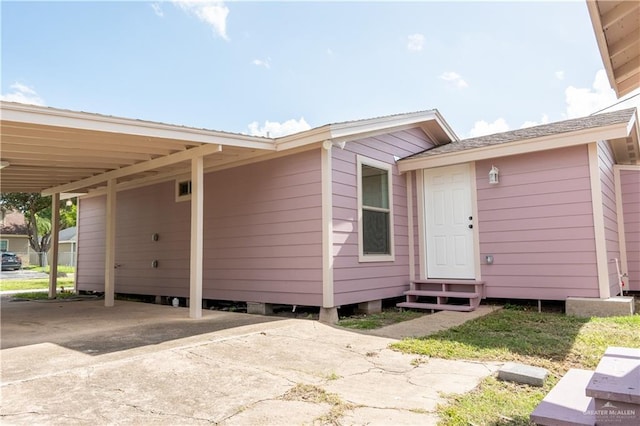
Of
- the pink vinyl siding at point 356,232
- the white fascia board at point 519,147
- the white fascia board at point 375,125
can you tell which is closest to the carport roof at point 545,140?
the white fascia board at point 519,147

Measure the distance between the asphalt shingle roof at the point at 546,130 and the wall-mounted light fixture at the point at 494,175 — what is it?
40 cm

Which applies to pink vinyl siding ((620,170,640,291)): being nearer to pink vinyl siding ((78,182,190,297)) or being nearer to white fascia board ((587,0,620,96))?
white fascia board ((587,0,620,96))

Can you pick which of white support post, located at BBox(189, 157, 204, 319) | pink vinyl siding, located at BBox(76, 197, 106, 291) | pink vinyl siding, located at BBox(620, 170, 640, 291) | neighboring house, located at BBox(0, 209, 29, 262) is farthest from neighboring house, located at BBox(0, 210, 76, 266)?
pink vinyl siding, located at BBox(620, 170, 640, 291)

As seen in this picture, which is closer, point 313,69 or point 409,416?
point 409,416

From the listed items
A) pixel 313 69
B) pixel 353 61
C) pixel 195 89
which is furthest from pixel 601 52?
pixel 195 89

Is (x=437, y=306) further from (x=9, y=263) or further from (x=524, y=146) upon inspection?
(x=9, y=263)

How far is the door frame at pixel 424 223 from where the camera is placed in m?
6.59

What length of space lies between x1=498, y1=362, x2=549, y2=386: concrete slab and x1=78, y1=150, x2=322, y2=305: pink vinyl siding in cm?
287

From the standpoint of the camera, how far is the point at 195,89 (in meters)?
15.5

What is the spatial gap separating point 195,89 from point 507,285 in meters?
13.0

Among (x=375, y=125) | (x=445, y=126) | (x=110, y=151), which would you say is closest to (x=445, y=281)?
(x=375, y=125)

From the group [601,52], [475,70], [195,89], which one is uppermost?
[195,89]

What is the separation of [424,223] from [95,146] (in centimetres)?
508

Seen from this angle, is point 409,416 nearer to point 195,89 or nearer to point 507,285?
point 507,285
